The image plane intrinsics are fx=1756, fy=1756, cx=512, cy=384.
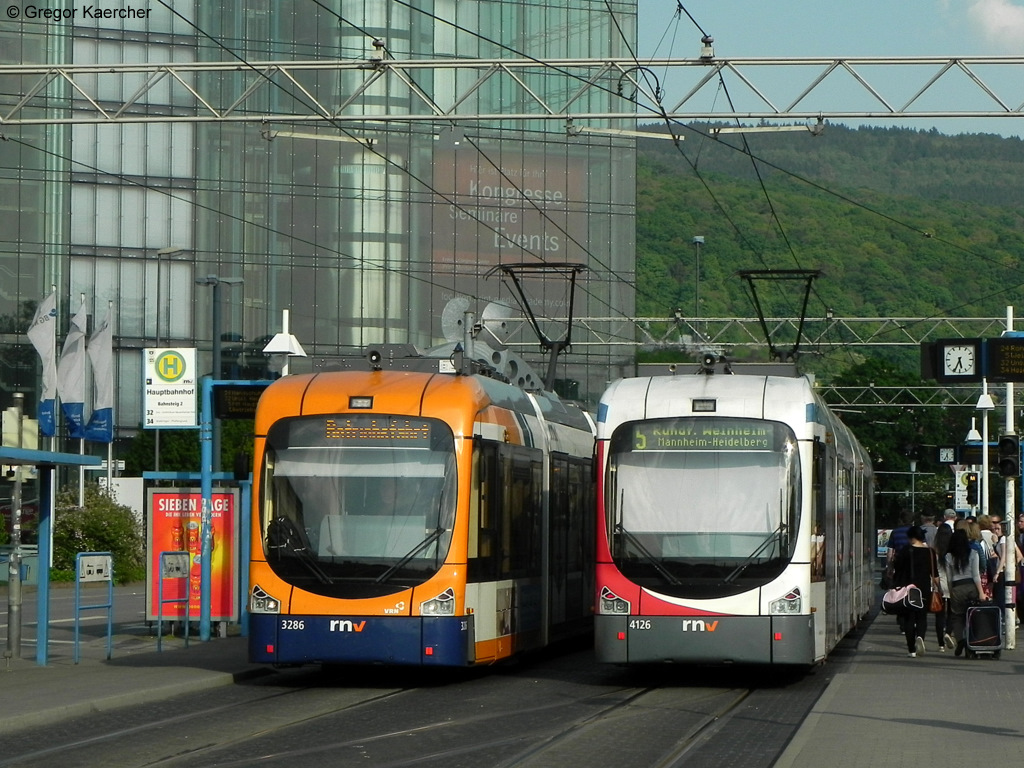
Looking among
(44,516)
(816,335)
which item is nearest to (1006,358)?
(44,516)

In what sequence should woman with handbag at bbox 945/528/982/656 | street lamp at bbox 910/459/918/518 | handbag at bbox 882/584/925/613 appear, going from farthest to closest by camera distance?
street lamp at bbox 910/459/918/518 → woman with handbag at bbox 945/528/982/656 → handbag at bbox 882/584/925/613

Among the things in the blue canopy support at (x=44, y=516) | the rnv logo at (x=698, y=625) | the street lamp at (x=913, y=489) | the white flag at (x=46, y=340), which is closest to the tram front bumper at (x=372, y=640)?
the rnv logo at (x=698, y=625)

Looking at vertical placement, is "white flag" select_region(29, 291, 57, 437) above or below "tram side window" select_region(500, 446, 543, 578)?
above

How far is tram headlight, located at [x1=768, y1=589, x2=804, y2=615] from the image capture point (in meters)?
16.1

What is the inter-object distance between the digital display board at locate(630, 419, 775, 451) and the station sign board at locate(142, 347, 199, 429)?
27.9 feet

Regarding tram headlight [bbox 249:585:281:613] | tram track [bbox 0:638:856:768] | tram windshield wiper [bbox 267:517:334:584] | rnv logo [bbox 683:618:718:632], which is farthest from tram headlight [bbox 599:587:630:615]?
tram headlight [bbox 249:585:281:613]

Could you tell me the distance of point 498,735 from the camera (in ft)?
42.3

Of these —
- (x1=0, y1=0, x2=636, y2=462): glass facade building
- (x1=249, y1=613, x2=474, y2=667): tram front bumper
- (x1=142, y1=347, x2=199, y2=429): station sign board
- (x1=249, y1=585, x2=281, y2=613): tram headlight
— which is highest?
(x1=0, y1=0, x2=636, y2=462): glass facade building

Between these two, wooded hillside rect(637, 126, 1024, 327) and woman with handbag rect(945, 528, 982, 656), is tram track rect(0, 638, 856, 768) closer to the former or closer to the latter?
woman with handbag rect(945, 528, 982, 656)

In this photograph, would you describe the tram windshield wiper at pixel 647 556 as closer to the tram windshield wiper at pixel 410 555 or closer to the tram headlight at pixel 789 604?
the tram headlight at pixel 789 604

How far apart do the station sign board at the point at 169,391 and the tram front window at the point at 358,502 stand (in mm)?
6925

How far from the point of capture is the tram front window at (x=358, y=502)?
16.3 metres

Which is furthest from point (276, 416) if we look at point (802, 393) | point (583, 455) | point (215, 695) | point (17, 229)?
point (17, 229)

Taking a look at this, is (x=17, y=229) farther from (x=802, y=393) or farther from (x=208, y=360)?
(x=802, y=393)
